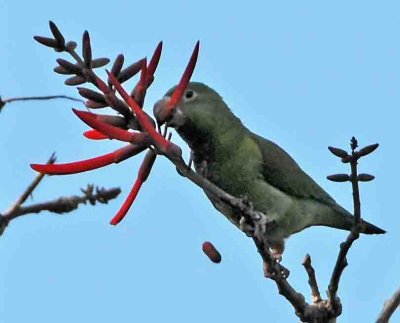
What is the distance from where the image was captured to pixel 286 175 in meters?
6.81

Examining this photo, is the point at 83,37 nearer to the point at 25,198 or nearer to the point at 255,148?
the point at 25,198

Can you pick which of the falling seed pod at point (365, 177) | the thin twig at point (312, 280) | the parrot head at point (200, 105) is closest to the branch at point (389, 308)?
the thin twig at point (312, 280)

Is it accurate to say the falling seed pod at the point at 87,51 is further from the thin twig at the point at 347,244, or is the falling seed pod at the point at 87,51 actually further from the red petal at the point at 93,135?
the thin twig at the point at 347,244

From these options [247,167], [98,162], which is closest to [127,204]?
[98,162]

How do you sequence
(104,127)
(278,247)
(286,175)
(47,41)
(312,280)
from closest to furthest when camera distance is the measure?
(47,41) → (104,127) → (312,280) → (278,247) → (286,175)

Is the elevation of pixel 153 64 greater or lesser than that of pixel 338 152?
greater

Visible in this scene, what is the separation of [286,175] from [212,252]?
3255 mm

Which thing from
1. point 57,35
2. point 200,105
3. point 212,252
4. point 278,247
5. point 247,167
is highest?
point 200,105

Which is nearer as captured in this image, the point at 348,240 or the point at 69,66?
the point at 69,66

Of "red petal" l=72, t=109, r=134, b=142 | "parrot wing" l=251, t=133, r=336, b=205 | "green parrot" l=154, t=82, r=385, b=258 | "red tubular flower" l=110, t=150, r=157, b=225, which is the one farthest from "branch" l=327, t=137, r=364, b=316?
"parrot wing" l=251, t=133, r=336, b=205

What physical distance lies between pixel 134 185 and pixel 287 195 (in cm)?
350

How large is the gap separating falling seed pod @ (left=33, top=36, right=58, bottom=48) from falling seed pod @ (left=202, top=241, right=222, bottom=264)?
1201 mm

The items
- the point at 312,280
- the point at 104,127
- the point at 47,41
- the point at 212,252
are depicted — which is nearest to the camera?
the point at 47,41

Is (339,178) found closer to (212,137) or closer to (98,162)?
(98,162)
